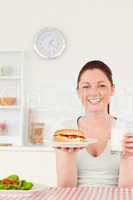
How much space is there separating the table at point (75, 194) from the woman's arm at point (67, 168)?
8.1 inches

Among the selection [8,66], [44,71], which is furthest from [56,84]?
[8,66]

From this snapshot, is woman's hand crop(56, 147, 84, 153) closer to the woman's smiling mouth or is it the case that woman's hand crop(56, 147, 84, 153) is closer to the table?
the table

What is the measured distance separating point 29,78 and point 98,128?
1888 millimetres

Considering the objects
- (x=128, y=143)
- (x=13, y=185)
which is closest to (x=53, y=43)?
(x=128, y=143)

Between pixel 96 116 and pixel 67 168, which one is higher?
pixel 96 116

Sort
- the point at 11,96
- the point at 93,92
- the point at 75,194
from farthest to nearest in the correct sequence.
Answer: the point at 11,96
the point at 93,92
the point at 75,194

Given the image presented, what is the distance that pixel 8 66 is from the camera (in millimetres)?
3889

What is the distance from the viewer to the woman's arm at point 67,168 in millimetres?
1820

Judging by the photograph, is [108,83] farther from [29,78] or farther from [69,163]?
[29,78]

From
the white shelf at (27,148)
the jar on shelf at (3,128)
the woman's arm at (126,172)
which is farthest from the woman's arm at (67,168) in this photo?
the jar on shelf at (3,128)

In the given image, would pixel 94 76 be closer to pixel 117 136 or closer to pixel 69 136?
pixel 69 136

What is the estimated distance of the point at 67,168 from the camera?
1822 millimetres

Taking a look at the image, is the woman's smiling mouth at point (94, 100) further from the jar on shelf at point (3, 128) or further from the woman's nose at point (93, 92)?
the jar on shelf at point (3, 128)

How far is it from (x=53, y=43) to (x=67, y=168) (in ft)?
7.39
